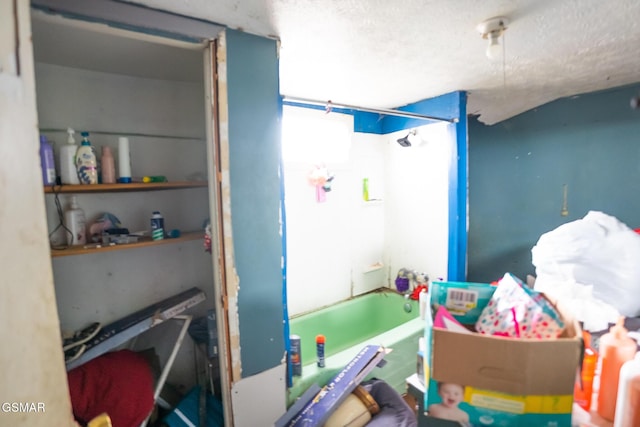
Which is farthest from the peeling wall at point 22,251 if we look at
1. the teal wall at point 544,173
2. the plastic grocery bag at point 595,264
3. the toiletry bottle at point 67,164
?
the teal wall at point 544,173

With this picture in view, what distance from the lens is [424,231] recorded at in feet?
7.88

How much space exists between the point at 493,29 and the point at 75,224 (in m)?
1.85

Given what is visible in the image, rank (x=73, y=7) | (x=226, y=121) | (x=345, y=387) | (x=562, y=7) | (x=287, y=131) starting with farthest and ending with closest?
(x=287, y=131), (x=345, y=387), (x=226, y=121), (x=562, y=7), (x=73, y=7)

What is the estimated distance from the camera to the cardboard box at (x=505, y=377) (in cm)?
61

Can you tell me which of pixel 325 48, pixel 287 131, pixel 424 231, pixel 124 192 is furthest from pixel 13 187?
pixel 424 231

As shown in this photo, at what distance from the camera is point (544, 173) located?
2.23m

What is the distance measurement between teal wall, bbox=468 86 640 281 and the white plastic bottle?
2.56 meters

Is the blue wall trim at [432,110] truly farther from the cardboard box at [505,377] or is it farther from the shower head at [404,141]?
the cardboard box at [505,377]

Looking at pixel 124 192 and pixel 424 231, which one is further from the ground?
pixel 124 192

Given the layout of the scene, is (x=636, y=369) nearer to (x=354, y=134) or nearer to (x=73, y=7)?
(x=73, y=7)

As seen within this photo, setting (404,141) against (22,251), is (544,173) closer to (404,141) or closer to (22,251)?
(404,141)

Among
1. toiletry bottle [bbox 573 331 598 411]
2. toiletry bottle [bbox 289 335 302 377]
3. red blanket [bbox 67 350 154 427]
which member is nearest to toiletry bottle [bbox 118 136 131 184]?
red blanket [bbox 67 350 154 427]

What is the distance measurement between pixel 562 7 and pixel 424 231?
162cm

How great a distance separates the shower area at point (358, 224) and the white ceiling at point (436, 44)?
395mm
